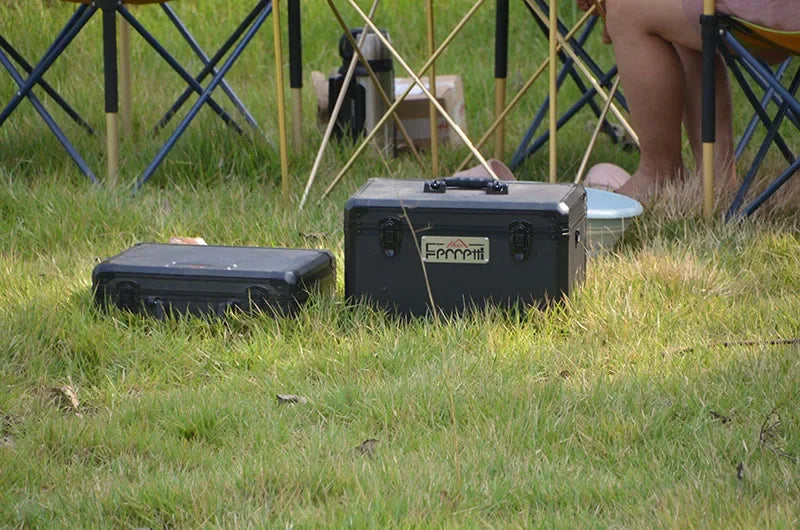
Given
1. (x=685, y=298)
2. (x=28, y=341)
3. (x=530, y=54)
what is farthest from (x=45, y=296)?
(x=530, y=54)

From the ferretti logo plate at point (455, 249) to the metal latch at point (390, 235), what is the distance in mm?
67

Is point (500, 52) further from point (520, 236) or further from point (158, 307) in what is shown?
point (158, 307)

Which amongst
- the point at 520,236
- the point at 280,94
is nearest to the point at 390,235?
the point at 520,236

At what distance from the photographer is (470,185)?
3291mm

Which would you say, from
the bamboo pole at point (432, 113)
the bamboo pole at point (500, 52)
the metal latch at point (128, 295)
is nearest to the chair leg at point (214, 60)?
the bamboo pole at point (432, 113)

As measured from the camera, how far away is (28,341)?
9.83ft

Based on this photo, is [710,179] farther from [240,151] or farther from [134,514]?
[134,514]

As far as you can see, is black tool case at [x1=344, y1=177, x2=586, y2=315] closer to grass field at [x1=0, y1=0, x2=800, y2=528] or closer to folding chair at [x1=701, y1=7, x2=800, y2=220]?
grass field at [x1=0, y1=0, x2=800, y2=528]

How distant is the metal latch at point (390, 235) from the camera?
3.18 meters

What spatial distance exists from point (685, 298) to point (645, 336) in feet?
1.06

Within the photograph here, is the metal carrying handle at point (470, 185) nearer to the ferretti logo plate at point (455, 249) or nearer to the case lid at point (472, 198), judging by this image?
the case lid at point (472, 198)

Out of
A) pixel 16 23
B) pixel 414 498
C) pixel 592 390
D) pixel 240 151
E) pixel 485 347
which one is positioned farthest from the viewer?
pixel 16 23

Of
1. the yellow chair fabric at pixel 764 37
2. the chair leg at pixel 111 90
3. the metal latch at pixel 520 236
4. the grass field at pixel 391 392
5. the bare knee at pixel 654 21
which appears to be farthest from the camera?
the chair leg at pixel 111 90

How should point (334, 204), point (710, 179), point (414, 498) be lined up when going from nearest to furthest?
point (414, 498), point (710, 179), point (334, 204)
